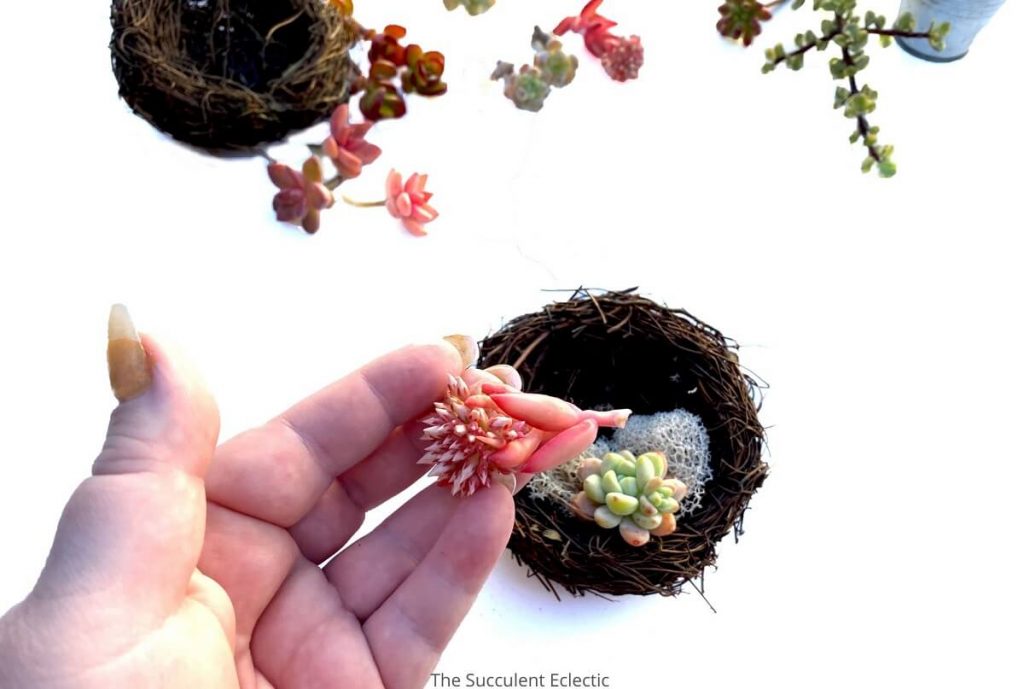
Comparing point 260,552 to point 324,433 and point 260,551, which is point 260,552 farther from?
point 324,433

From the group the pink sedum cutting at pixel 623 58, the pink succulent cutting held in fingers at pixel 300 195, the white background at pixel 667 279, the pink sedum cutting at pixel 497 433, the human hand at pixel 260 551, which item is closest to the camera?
the human hand at pixel 260 551

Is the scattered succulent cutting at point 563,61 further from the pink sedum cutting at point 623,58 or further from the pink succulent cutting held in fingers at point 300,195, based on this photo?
the pink succulent cutting held in fingers at point 300,195

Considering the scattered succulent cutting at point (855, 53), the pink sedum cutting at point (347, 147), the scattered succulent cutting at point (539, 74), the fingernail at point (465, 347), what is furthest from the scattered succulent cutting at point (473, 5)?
the fingernail at point (465, 347)

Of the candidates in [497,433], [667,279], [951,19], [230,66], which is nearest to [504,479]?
[497,433]

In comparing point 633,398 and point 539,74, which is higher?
Result: point 539,74

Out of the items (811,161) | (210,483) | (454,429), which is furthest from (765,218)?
(210,483)

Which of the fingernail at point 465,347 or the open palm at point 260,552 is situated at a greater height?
the fingernail at point 465,347
